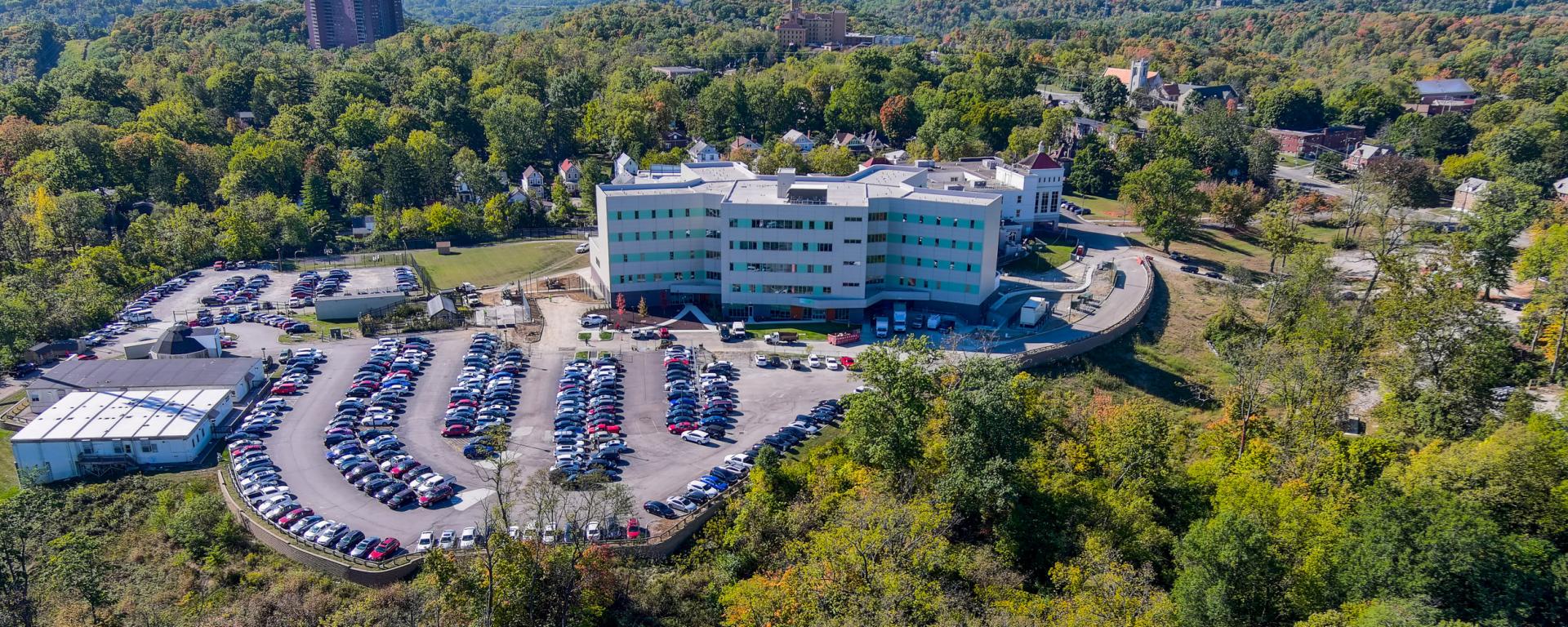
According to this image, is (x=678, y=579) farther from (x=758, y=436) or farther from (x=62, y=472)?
(x=62, y=472)

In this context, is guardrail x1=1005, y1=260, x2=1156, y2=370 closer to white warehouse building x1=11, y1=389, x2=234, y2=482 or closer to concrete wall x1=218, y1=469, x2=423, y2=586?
concrete wall x1=218, y1=469, x2=423, y2=586

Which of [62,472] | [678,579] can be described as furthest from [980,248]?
[62,472]

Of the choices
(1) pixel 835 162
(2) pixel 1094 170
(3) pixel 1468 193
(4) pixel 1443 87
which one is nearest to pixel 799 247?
(1) pixel 835 162

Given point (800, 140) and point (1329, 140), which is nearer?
point (800, 140)

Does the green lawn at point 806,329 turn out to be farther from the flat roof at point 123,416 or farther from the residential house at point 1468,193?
the residential house at point 1468,193

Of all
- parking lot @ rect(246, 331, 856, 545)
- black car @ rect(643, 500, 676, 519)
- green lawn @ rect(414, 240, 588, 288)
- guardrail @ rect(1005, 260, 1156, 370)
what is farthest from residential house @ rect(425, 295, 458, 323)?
guardrail @ rect(1005, 260, 1156, 370)

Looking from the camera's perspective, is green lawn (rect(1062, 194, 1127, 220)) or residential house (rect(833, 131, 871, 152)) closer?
green lawn (rect(1062, 194, 1127, 220))

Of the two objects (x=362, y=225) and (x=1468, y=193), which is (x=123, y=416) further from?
(x=1468, y=193)
